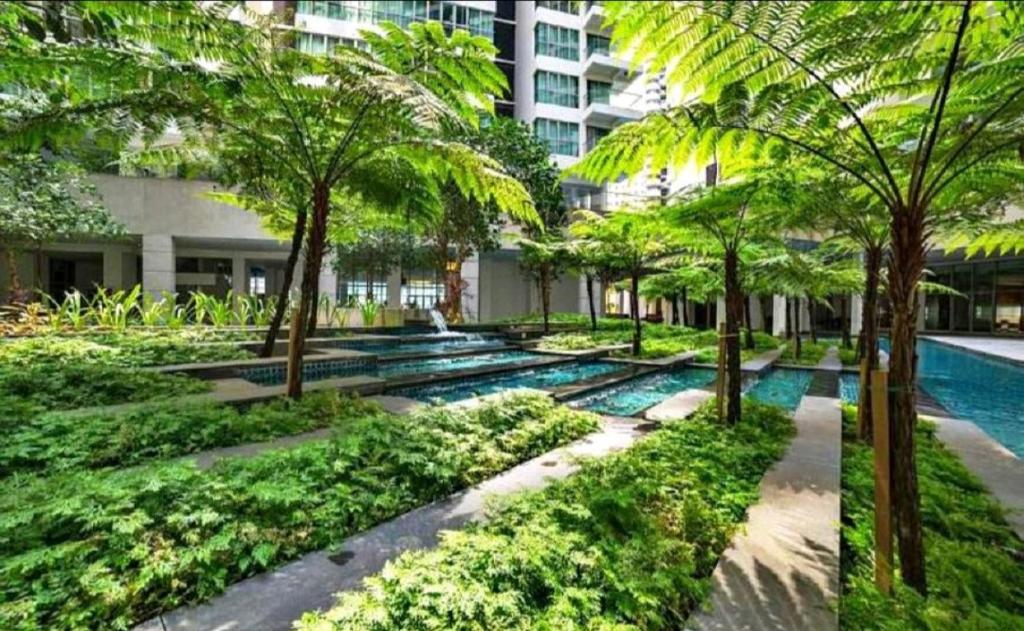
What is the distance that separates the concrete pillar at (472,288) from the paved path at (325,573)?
17.8 metres

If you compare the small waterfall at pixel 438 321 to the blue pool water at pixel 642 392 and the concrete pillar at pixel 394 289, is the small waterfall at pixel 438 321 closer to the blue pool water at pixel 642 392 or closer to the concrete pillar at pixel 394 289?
the concrete pillar at pixel 394 289

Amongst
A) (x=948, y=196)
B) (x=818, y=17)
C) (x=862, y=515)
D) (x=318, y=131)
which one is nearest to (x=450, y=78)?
(x=318, y=131)

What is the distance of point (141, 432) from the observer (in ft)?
11.9

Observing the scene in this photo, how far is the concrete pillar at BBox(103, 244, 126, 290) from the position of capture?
1602 centimetres

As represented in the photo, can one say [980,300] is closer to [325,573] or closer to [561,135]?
[561,135]

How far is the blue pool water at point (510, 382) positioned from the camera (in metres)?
7.14

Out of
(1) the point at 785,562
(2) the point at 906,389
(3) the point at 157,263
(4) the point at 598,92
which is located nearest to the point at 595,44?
(4) the point at 598,92

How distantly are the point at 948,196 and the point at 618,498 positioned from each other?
2981 millimetres

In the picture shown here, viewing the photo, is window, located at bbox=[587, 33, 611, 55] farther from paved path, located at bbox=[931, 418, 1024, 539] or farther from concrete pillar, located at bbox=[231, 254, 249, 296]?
paved path, located at bbox=[931, 418, 1024, 539]

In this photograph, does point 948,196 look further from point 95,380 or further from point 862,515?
point 95,380

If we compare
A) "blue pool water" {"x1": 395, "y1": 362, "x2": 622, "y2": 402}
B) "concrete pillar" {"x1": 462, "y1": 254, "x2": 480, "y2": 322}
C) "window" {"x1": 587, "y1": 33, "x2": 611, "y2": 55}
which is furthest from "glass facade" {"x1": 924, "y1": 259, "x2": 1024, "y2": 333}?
"concrete pillar" {"x1": 462, "y1": 254, "x2": 480, "y2": 322}

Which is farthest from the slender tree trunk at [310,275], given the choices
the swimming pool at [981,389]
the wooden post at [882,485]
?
the swimming pool at [981,389]

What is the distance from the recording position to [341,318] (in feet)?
46.2

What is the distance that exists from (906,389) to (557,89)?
26544mm
